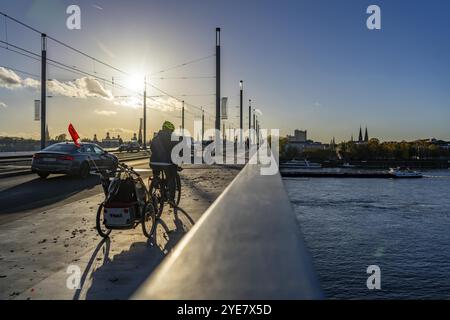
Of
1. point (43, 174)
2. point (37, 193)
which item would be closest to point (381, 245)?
point (43, 174)

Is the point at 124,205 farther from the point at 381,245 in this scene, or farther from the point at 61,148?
the point at 381,245

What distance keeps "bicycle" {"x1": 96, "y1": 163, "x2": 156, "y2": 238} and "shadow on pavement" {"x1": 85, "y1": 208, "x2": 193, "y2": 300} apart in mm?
313

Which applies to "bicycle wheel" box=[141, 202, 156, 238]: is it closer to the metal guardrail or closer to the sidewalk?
the sidewalk

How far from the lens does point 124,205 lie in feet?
18.0

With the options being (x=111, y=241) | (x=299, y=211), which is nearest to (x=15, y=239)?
(x=111, y=241)

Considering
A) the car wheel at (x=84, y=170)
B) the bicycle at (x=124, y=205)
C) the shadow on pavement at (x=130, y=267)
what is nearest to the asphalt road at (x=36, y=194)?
the car wheel at (x=84, y=170)

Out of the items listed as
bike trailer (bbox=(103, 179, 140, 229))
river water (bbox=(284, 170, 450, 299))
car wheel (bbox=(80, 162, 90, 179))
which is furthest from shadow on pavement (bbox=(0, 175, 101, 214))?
river water (bbox=(284, 170, 450, 299))

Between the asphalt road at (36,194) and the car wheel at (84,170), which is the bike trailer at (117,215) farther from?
the car wheel at (84,170)

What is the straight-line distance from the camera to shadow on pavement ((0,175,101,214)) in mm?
8977

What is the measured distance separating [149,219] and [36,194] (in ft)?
20.1
